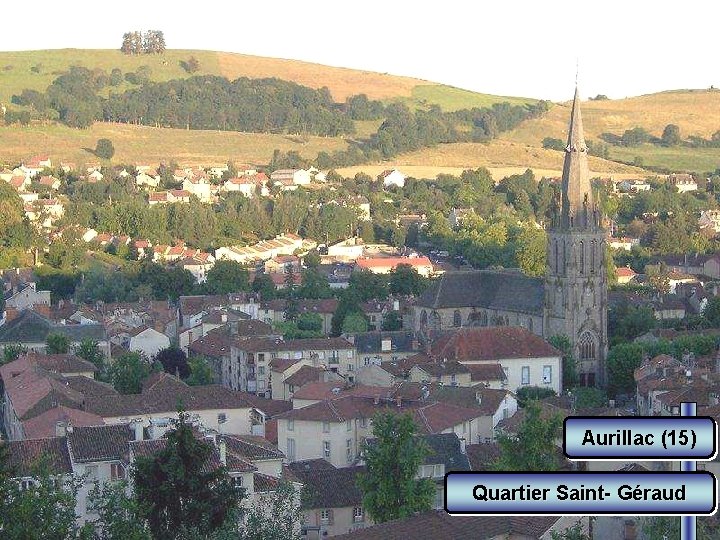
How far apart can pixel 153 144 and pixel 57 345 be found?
116 meters

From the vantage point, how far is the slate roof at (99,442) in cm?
3281

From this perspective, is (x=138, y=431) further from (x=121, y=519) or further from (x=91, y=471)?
(x=121, y=519)

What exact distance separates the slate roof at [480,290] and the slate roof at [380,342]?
9.73 meters

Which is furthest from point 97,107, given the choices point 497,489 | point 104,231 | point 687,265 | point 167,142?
point 497,489

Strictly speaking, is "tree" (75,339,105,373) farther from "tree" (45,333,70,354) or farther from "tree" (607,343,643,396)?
"tree" (607,343,643,396)

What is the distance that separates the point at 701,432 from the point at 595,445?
0.46m

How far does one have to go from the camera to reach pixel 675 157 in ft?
626

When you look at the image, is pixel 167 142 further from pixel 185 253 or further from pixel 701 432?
pixel 701 432

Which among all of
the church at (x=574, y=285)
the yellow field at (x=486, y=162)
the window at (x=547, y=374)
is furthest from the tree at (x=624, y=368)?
the yellow field at (x=486, y=162)

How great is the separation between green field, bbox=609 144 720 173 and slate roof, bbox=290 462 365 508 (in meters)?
149

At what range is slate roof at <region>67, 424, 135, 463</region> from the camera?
32812 mm

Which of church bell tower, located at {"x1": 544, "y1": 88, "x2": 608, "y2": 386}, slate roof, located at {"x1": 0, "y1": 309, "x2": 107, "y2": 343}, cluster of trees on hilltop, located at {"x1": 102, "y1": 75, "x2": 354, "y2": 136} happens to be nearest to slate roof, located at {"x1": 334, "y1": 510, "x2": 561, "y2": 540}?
slate roof, located at {"x1": 0, "y1": 309, "x2": 107, "y2": 343}

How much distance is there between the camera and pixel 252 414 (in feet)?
154

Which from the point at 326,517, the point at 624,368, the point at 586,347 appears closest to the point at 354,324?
the point at 586,347
